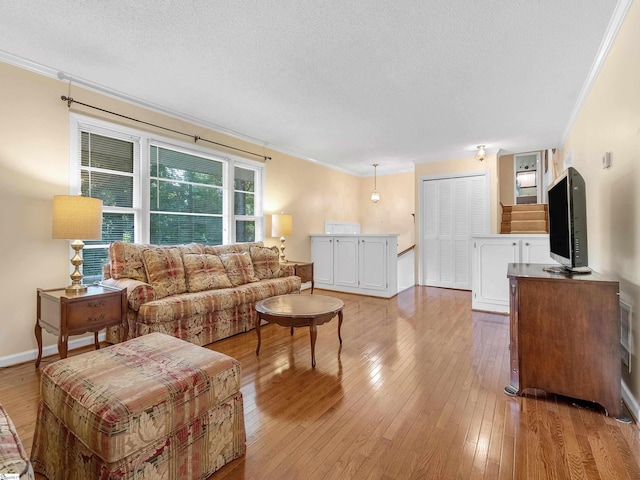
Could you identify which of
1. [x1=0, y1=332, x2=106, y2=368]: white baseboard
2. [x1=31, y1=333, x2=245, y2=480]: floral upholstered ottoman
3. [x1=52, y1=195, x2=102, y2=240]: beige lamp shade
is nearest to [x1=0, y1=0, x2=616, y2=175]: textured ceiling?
[x1=52, y1=195, x2=102, y2=240]: beige lamp shade

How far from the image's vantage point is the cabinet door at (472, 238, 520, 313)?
410cm

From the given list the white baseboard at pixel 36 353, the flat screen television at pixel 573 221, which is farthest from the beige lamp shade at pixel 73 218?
the flat screen television at pixel 573 221

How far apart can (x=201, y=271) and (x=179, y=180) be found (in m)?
1.31

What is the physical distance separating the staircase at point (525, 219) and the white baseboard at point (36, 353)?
694 cm

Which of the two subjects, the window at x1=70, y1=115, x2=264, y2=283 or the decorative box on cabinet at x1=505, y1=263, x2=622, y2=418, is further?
the window at x1=70, y1=115, x2=264, y2=283

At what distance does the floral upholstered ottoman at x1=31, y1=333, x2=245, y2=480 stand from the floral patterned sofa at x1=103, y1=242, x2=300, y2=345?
1.24 m

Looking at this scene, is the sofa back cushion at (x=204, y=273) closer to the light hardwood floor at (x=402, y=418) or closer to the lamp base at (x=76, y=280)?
the light hardwood floor at (x=402, y=418)

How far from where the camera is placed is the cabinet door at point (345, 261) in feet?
18.0

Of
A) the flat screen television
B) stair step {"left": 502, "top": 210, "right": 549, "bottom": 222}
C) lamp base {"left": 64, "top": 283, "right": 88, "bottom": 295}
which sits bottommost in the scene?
lamp base {"left": 64, "top": 283, "right": 88, "bottom": 295}

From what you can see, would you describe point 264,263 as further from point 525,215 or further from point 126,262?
point 525,215

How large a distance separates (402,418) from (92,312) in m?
2.38

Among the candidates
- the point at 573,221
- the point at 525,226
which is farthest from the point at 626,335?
the point at 525,226

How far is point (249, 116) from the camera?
156 inches

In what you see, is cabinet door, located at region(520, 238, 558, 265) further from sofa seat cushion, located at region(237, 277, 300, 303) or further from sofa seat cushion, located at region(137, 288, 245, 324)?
sofa seat cushion, located at region(137, 288, 245, 324)
